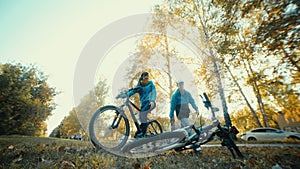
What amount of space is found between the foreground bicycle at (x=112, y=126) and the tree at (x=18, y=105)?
2259cm

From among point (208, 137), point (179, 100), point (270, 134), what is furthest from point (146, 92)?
point (270, 134)

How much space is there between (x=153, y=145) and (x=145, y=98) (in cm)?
110

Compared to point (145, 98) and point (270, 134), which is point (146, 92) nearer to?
point (145, 98)

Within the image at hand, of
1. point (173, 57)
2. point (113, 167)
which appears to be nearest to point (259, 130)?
point (173, 57)

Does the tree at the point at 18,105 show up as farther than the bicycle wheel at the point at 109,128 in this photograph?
Yes

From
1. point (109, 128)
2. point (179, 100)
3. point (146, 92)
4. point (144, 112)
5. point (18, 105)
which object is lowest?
point (109, 128)

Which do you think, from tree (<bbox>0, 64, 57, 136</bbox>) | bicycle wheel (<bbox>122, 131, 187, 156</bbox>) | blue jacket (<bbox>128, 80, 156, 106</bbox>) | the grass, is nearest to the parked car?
the grass

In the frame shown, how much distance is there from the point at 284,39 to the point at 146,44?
14.6 m

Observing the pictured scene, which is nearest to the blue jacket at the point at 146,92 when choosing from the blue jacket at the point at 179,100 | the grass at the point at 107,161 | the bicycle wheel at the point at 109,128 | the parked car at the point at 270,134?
the bicycle wheel at the point at 109,128

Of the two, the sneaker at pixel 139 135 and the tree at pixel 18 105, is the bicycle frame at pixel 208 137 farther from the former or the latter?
the tree at pixel 18 105

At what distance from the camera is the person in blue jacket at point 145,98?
163 inches

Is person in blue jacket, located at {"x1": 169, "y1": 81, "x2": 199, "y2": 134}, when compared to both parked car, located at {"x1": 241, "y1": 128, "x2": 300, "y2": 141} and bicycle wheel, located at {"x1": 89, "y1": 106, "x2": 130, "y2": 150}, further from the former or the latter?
parked car, located at {"x1": 241, "y1": 128, "x2": 300, "y2": 141}

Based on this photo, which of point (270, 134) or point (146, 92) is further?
point (270, 134)

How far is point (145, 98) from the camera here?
14.2ft
